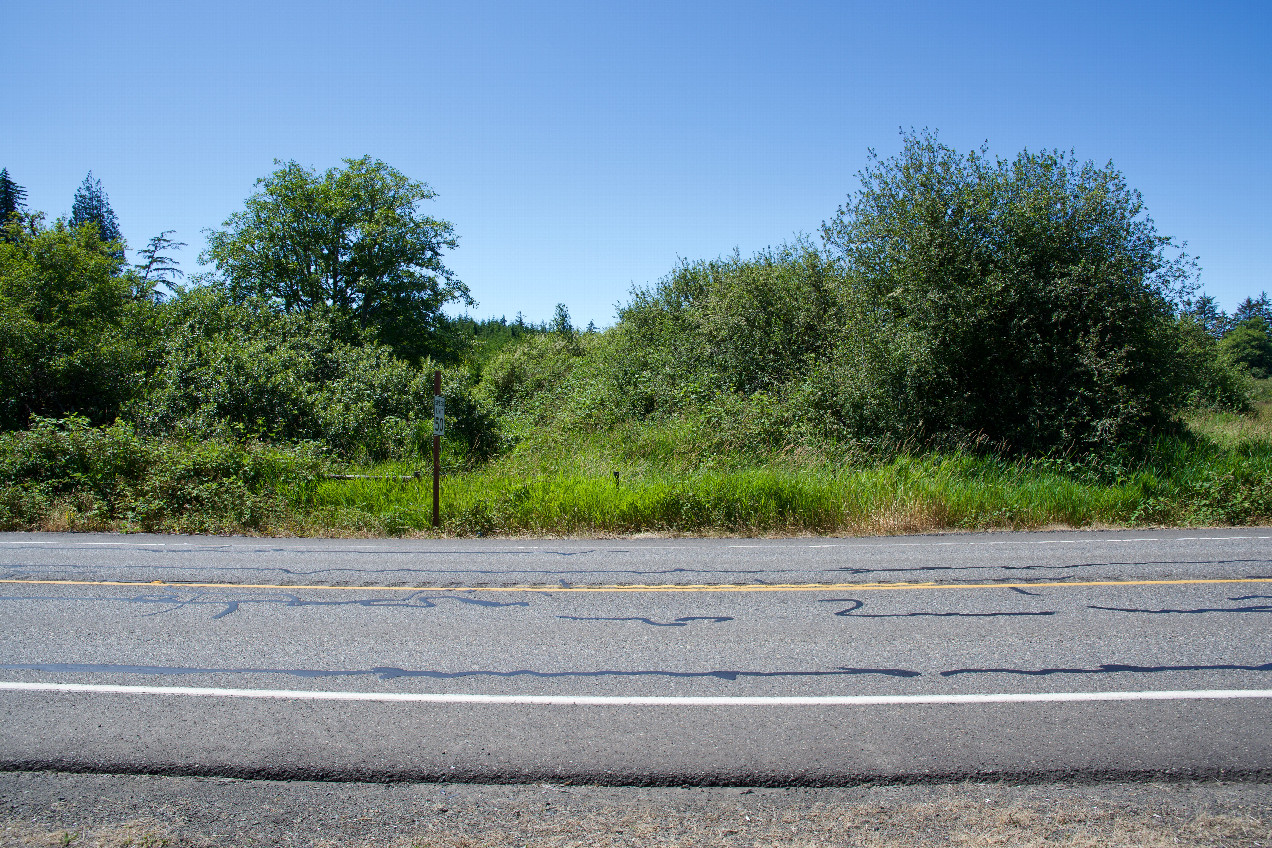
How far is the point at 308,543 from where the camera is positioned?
33.3 feet

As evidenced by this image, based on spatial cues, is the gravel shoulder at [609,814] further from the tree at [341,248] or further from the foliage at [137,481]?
the tree at [341,248]

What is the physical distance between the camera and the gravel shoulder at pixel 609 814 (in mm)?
2998

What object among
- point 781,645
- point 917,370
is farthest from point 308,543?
point 917,370

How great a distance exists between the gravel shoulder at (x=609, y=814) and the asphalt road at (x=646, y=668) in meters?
0.13

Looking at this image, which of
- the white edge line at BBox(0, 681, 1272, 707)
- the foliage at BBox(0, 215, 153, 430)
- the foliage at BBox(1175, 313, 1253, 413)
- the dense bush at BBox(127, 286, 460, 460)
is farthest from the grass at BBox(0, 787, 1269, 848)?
the foliage at BBox(0, 215, 153, 430)

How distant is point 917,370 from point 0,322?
82.5ft

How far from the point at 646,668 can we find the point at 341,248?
34.9 meters

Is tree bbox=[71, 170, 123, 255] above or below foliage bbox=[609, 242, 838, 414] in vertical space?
above

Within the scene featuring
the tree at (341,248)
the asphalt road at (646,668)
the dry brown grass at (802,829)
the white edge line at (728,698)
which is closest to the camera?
the dry brown grass at (802,829)

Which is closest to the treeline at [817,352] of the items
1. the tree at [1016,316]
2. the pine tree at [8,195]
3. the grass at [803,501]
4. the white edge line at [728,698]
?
the tree at [1016,316]

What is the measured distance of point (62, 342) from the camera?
21.1m

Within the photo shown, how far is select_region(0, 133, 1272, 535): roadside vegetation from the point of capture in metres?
11.5

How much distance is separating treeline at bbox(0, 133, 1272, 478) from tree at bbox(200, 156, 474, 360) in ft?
17.2

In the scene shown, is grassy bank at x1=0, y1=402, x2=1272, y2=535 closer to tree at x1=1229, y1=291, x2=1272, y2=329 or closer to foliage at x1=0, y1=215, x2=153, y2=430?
foliage at x1=0, y1=215, x2=153, y2=430
